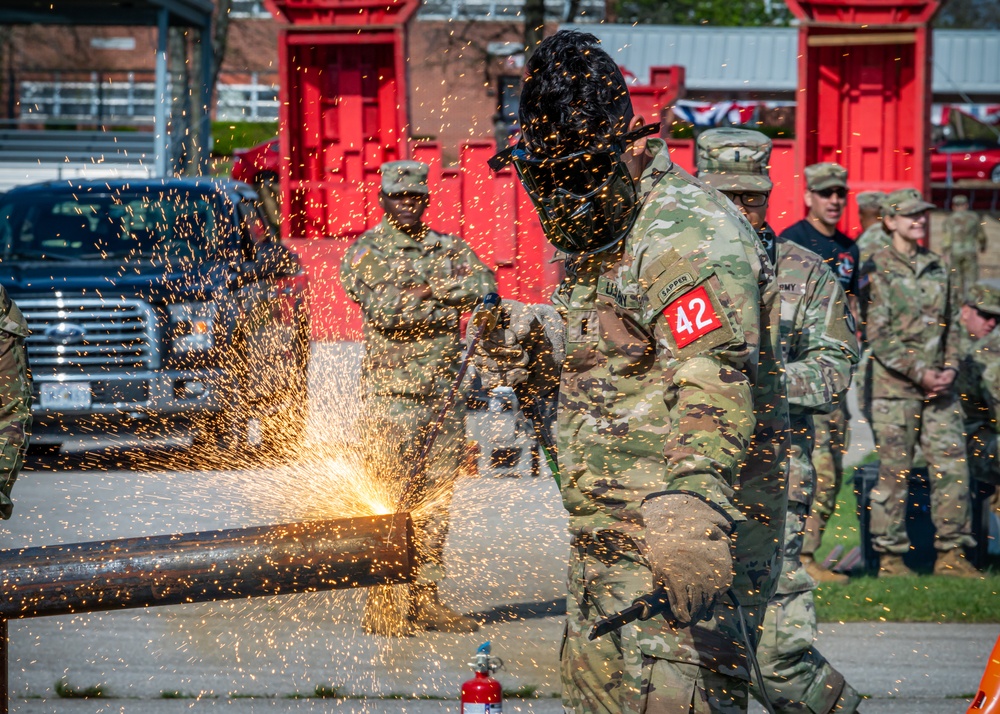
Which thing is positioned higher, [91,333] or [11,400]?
[11,400]

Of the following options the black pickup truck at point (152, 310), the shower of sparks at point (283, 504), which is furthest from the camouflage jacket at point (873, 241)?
the black pickup truck at point (152, 310)

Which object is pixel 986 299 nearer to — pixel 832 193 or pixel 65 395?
pixel 832 193

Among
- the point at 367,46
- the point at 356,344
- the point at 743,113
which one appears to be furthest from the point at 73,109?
the point at 356,344

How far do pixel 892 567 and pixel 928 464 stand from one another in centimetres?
65

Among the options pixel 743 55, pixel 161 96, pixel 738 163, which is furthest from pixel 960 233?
pixel 743 55

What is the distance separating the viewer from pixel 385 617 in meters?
6.10

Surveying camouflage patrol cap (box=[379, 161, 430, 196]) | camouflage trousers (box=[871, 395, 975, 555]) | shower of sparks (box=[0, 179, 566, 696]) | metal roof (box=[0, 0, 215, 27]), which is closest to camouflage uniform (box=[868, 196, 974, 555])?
camouflage trousers (box=[871, 395, 975, 555])

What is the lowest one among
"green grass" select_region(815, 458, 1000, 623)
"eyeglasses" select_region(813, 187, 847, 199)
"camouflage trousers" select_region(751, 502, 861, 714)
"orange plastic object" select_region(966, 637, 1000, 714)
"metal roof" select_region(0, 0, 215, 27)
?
"green grass" select_region(815, 458, 1000, 623)

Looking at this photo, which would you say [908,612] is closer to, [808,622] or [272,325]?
[808,622]

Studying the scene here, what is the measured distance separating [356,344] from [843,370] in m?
10.1

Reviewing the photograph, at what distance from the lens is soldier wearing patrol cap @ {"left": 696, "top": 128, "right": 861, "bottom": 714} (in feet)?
14.1

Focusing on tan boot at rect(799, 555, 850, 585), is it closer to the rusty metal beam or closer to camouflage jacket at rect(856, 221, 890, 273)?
camouflage jacket at rect(856, 221, 890, 273)

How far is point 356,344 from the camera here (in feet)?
47.6

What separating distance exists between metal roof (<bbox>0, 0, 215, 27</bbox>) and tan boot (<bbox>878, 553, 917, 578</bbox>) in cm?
1830
